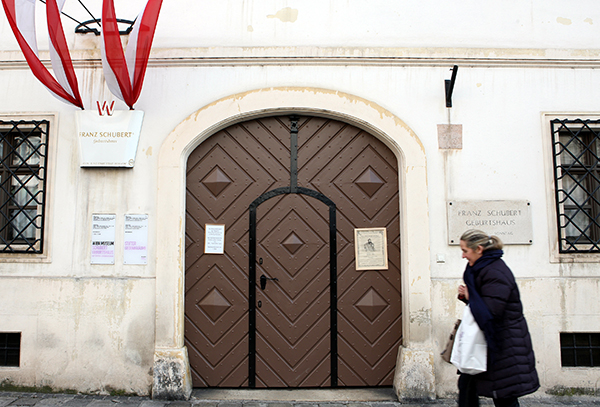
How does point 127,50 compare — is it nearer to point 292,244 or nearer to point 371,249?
point 292,244

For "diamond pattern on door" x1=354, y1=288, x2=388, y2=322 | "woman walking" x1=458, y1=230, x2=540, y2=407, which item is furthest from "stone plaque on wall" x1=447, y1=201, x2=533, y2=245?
"woman walking" x1=458, y1=230, x2=540, y2=407

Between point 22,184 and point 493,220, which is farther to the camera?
point 22,184

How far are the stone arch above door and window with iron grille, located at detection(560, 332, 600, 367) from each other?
1.37 meters

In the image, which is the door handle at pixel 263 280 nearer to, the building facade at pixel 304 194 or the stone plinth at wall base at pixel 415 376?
the building facade at pixel 304 194

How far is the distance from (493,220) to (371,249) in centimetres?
125

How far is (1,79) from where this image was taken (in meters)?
4.48

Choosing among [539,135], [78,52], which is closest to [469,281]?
[539,135]

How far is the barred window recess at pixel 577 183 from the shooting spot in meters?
4.21

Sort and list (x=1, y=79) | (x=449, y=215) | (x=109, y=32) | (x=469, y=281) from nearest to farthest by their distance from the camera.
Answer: (x=469, y=281) < (x=109, y=32) < (x=449, y=215) < (x=1, y=79)

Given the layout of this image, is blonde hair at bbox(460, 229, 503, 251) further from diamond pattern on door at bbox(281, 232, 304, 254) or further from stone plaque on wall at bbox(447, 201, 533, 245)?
diamond pattern on door at bbox(281, 232, 304, 254)

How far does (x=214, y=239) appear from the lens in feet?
14.2

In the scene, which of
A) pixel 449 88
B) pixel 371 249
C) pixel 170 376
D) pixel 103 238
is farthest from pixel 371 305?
pixel 103 238

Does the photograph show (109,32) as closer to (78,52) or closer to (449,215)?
(78,52)

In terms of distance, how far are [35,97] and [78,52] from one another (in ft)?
2.17
